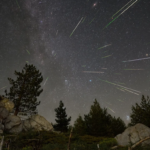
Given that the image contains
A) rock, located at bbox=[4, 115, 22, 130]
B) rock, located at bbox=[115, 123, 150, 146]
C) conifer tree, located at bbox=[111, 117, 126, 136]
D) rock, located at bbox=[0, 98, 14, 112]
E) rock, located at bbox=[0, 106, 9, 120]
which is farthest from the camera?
conifer tree, located at bbox=[111, 117, 126, 136]

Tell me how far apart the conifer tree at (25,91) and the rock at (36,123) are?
1569 mm

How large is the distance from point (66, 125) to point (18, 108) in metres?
11.3

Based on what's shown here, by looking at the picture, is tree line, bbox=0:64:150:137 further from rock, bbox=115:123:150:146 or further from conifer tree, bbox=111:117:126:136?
rock, bbox=115:123:150:146

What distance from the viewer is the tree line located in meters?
24.9

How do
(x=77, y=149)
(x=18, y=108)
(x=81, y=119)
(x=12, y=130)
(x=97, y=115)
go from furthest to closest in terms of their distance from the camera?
1. (x=81, y=119)
2. (x=97, y=115)
3. (x=18, y=108)
4. (x=12, y=130)
5. (x=77, y=149)

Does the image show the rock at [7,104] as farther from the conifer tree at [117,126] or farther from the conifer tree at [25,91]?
the conifer tree at [117,126]

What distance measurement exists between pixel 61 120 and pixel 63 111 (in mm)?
2135

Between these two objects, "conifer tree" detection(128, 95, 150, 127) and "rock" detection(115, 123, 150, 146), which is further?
"conifer tree" detection(128, 95, 150, 127)

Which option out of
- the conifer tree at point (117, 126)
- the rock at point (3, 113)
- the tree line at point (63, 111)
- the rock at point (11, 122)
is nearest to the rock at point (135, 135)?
the tree line at point (63, 111)

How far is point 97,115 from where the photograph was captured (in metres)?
28.1

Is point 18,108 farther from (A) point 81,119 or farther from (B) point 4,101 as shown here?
(A) point 81,119

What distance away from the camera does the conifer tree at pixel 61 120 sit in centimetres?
2877

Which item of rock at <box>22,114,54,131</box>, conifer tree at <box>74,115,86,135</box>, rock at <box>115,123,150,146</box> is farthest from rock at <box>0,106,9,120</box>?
rock at <box>115,123,150,146</box>

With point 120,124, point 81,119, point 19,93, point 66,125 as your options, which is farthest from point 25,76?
point 120,124
